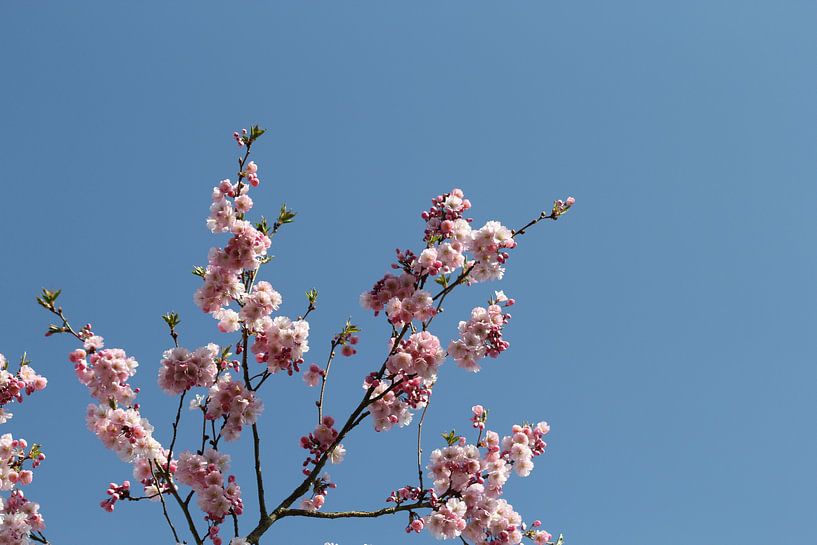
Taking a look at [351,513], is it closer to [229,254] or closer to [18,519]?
[229,254]

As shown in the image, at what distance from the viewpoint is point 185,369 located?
5.80 meters

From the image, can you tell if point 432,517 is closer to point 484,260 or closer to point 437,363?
point 437,363

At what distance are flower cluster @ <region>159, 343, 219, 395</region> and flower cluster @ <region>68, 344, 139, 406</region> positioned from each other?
310 millimetres

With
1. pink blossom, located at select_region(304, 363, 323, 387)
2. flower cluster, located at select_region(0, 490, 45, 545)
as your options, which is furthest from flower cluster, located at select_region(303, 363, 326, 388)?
flower cluster, located at select_region(0, 490, 45, 545)

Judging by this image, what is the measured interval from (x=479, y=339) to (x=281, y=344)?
6.14 ft

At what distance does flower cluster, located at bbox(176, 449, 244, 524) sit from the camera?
579cm

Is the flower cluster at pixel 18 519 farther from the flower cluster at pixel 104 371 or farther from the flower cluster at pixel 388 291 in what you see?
the flower cluster at pixel 388 291

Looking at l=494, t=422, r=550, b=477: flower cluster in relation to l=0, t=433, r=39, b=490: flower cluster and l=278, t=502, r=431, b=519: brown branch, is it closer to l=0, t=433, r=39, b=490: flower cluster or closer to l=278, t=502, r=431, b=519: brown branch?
l=278, t=502, r=431, b=519: brown branch

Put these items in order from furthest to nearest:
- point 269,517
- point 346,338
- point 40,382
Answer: point 40,382, point 346,338, point 269,517

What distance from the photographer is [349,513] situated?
577 centimetres

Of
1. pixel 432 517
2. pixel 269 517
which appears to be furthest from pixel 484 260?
pixel 269 517

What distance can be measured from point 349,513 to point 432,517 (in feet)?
2.54

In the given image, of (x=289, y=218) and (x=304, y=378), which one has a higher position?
(x=289, y=218)

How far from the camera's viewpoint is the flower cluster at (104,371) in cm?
562
